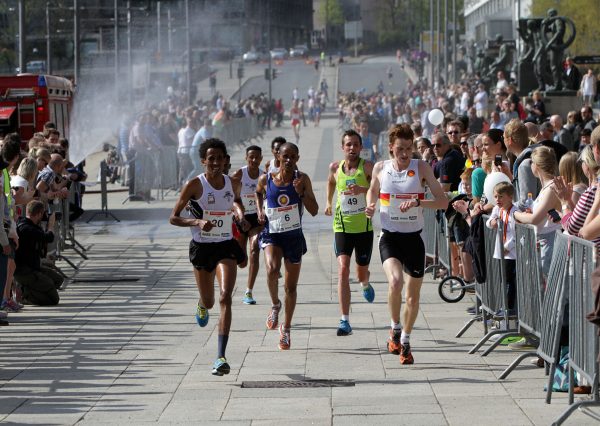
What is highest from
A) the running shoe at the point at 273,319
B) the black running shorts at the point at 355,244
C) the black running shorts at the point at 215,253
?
the black running shorts at the point at 215,253

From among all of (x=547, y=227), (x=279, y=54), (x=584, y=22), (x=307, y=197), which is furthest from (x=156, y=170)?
(x=279, y=54)

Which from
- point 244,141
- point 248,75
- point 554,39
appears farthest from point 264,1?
point 554,39

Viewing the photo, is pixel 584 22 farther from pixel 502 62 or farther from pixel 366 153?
pixel 366 153

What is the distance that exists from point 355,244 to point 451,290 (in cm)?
197

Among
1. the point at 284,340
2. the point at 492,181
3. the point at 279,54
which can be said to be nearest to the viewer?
the point at 284,340

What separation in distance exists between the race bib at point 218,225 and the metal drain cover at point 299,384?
131 centimetres

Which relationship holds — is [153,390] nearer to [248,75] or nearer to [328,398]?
[328,398]

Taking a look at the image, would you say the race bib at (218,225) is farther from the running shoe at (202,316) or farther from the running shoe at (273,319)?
the running shoe at (273,319)

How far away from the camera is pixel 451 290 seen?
49.8ft

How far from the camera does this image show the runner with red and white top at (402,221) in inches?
464

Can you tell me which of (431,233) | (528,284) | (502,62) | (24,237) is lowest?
(431,233)

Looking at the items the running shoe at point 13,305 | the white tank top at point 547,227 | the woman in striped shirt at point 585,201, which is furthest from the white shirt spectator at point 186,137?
the woman in striped shirt at point 585,201

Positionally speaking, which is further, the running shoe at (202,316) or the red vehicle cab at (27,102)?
the red vehicle cab at (27,102)

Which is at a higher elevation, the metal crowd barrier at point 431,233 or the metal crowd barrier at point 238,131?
the metal crowd barrier at point 431,233
